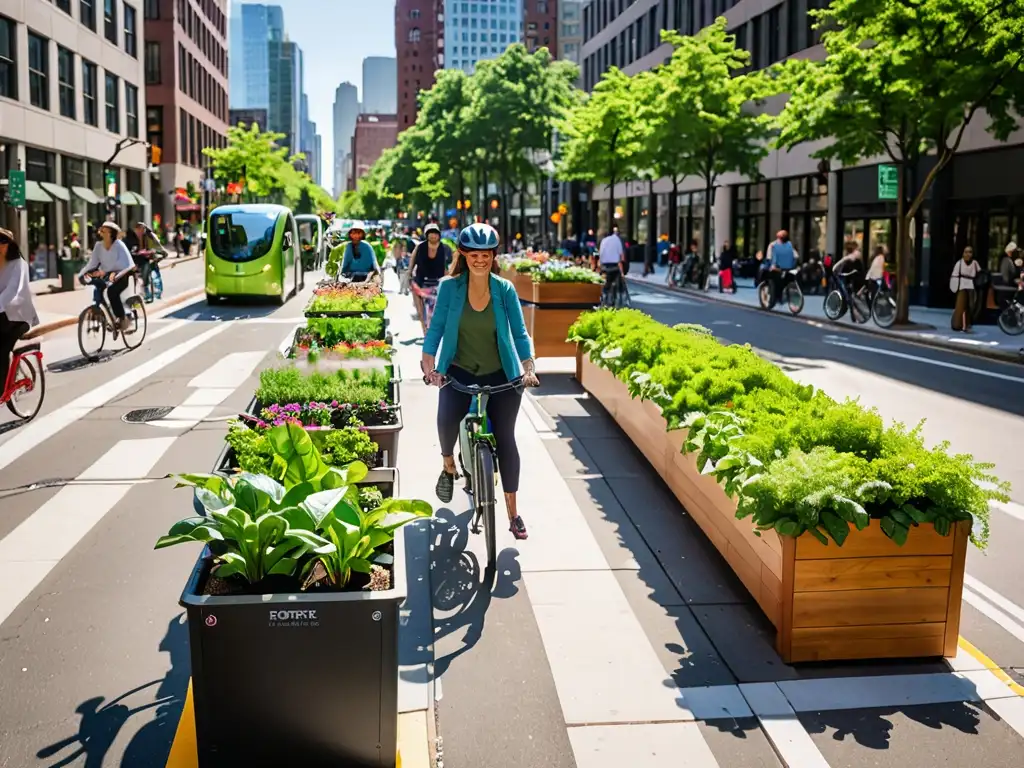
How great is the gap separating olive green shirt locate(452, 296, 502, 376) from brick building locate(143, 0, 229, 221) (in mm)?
67316

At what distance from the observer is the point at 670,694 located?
493cm

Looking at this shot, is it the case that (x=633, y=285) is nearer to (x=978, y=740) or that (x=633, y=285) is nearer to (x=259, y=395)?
(x=259, y=395)

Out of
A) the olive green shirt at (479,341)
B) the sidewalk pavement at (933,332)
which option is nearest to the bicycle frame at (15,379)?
the olive green shirt at (479,341)

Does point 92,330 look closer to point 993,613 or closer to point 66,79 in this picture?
point 993,613

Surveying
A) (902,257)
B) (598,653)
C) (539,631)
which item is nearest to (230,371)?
(539,631)

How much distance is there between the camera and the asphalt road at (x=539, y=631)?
4.47 m

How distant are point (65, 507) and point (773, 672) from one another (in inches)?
208

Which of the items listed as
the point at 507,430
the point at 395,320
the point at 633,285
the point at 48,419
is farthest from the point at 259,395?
the point at 633,285

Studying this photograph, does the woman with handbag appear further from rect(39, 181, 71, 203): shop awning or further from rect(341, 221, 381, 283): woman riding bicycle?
rect(39, 181, 71, 203): shop awning

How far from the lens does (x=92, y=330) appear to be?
17.4m

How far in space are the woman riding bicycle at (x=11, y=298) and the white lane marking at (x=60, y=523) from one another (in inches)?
70.0

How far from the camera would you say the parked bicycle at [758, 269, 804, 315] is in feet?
92.3

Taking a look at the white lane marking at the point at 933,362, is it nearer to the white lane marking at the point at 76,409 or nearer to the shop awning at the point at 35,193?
the white lane marking at the point at 76,409

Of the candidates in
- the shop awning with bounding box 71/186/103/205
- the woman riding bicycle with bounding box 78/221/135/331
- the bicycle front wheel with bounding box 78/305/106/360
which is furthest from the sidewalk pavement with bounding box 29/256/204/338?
the shop awning with bounding box 71/186/103/205
